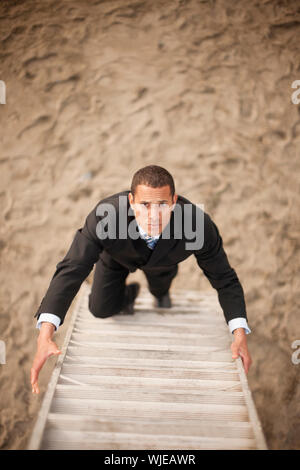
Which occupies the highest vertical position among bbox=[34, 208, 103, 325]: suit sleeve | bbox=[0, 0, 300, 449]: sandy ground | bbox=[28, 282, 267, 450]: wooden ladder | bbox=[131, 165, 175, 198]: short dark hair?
bbox=[0, 0, 300, 449]: sandy ground

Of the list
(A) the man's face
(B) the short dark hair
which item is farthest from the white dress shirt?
(B) the short dark hair

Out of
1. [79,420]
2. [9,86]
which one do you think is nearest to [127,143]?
[9,86]

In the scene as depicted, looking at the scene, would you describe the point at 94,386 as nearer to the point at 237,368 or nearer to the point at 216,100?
the point at 237,368

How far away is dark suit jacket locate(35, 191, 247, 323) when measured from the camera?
1837 mm

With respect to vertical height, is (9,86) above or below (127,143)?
above

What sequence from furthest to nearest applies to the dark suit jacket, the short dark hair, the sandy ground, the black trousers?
the sandy ground, the black trousers, the dark suit jacket, the short dark hair

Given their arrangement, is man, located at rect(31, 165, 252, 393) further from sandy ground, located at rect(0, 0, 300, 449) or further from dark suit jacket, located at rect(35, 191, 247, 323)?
sandy ground, located at rect(0, 0, 300, 449)

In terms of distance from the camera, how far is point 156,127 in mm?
4012

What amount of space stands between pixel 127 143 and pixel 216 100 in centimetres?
112

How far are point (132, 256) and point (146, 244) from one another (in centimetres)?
12

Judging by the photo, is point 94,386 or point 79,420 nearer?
point 79,420

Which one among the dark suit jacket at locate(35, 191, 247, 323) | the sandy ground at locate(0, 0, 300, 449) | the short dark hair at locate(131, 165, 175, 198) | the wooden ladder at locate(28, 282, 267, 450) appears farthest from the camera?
the sandy ground at locate(0, 0, 300, 449)

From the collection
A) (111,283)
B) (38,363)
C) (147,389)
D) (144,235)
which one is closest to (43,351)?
(38,363)

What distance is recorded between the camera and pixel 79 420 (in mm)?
1679
